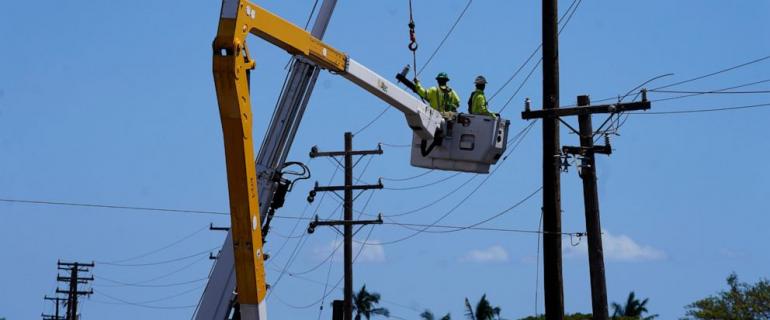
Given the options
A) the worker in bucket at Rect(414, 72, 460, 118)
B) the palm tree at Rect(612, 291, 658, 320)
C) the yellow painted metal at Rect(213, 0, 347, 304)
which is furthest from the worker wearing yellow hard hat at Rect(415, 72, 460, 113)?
the palm tree at Rect(612, 291, 658, 320)

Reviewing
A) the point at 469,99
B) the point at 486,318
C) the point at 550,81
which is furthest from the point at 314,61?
the point at 486,318

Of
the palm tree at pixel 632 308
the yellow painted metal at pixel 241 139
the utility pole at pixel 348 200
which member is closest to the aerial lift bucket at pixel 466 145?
the yellow painted metal at pixel 241 139

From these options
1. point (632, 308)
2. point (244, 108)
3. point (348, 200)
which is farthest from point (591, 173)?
point (632, 308)

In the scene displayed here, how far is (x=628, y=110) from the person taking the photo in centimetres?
2480

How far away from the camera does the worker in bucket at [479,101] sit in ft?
74.2

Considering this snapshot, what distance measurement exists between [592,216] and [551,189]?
32.5 inches

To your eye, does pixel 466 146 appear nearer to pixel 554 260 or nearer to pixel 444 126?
pixel 444 126

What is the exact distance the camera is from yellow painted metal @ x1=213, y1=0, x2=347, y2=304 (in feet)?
49.8

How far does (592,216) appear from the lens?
2525cm

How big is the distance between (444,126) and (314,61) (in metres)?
3.77

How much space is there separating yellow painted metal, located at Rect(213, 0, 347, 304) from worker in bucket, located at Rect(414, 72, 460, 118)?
605 cm

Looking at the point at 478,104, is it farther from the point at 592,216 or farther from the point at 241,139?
the point at 241,139

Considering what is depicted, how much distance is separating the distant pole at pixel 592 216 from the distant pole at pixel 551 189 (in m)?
0.44

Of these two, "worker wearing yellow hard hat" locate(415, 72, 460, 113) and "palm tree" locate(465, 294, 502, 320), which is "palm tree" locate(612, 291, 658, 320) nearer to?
"palm tree" locate(465, 294, 502, 320)
